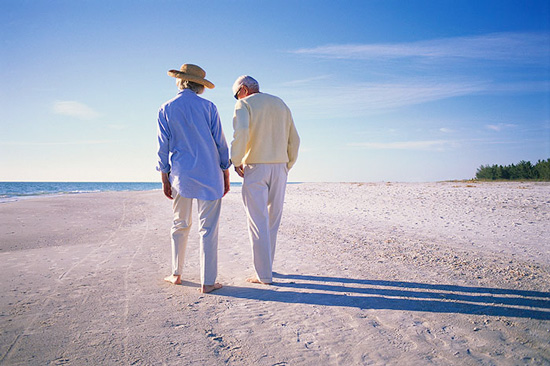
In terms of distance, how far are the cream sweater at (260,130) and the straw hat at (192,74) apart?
0.45 metres

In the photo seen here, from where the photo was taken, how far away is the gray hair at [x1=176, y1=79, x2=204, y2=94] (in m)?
3.48

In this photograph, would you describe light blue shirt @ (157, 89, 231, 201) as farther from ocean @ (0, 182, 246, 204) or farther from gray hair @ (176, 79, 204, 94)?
ocean @ (0, 182, 246, 204)

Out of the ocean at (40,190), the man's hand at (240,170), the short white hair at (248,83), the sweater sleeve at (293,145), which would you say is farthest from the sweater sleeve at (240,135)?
the ocean at (40,190)

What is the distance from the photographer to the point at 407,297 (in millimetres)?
3113

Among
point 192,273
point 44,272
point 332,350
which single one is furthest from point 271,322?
point 44,272

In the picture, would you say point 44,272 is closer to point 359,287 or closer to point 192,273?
point 192,273

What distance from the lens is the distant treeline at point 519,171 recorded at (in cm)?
2671

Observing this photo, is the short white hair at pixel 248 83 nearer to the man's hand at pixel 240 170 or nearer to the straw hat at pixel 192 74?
the straw hat at pixel 192 74

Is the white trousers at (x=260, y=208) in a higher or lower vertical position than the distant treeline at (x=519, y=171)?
lower

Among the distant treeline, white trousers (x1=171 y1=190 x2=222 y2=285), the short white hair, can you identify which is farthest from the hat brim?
the distant treeline

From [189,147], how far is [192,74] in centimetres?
79

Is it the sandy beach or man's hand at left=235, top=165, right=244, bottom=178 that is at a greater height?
man's hand at left=235, top=165, right=244, bottom=178

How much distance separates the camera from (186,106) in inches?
130

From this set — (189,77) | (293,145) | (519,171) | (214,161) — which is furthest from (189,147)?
(519,171)
